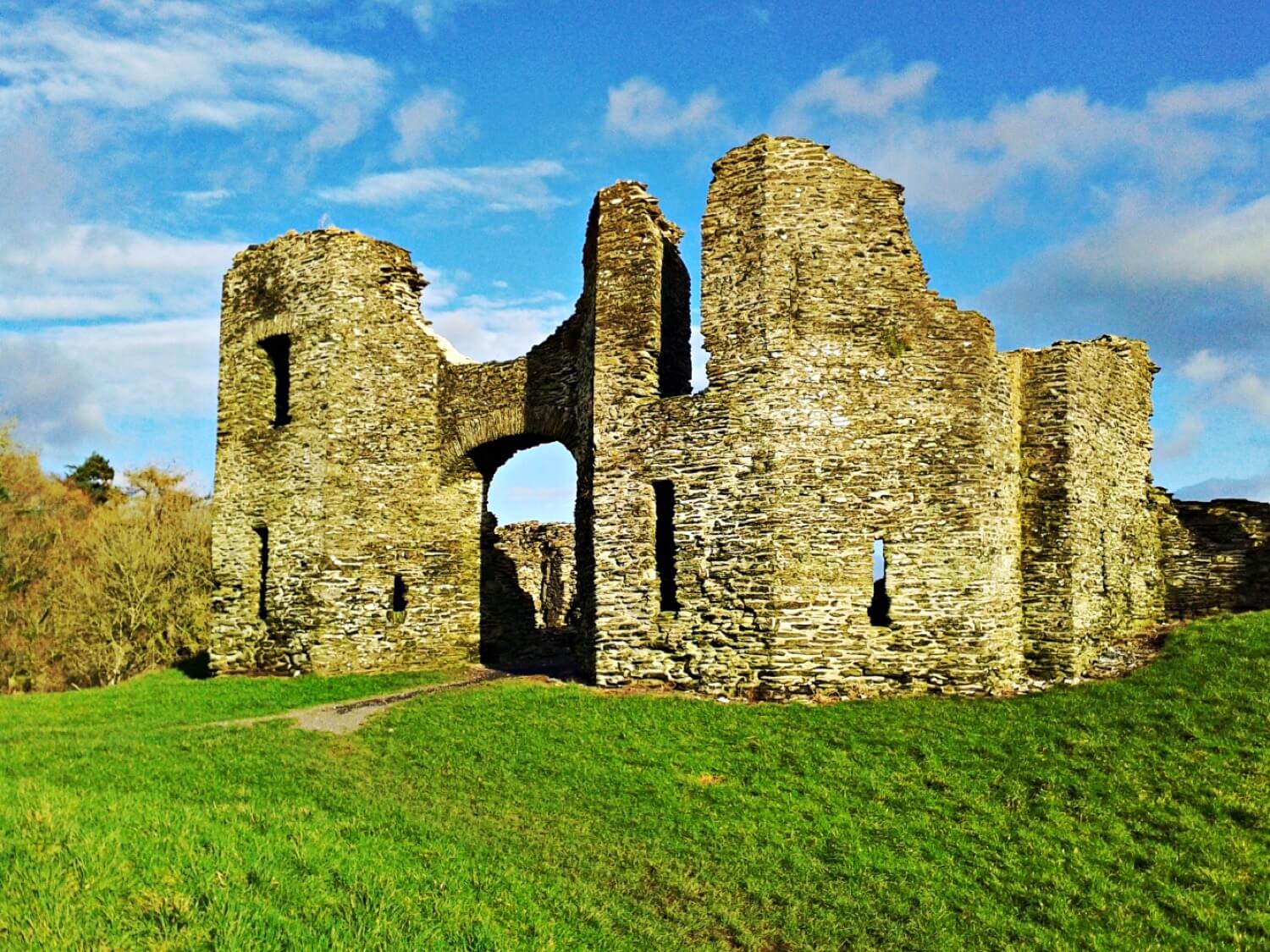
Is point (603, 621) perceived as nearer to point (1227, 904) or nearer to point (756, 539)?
point (756, 539)

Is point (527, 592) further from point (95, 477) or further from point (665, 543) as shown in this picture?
point (95, 477)

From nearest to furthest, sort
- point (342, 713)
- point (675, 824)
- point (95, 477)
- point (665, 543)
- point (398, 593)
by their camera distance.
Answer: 1. point (675, 824)
2. point (342, 713)
3. point (665, 543)
4. point (398, 593)
5. point (95, 477)

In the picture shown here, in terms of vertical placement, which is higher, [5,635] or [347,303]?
[347,303]

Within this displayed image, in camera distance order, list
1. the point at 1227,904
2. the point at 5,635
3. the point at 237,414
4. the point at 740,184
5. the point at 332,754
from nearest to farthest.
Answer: the point at 1227,904 < the point at 332,754 < the point at 740,184 < the point at 237,414 < the point at 5,635

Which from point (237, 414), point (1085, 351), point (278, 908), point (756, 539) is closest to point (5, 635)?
Answer: point (237, 414)

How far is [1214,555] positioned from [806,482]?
8991 mm

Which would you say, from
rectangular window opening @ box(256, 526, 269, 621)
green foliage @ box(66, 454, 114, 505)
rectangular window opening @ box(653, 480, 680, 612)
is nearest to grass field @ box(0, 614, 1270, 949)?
rectangular window opening @ box(653, 480, 680, 612)

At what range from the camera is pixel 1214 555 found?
709 inches

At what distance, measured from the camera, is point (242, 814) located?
348 inches

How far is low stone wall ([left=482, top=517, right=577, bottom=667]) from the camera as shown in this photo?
22.0 m

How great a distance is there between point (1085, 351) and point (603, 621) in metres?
9.61

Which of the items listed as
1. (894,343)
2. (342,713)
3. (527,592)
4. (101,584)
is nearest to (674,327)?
(894,343)

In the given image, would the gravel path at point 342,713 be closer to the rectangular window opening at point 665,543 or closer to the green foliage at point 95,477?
the rectangular window opening at point 665,543

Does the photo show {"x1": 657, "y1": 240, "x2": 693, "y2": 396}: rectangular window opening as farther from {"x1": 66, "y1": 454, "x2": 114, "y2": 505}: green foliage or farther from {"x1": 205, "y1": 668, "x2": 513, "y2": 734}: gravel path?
{"x1": 66, "y1": 454, "x2": 114, "y2": 505}: green foliage
